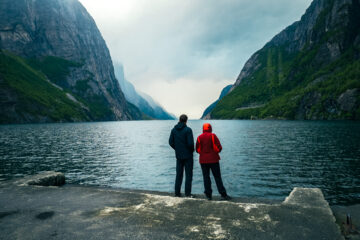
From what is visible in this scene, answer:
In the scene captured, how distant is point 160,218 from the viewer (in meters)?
6.59

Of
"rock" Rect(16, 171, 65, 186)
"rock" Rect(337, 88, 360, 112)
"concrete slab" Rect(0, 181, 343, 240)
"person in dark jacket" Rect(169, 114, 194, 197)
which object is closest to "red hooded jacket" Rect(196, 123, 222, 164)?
"person in dark jacket" Rect(169, 114, 194, 197)

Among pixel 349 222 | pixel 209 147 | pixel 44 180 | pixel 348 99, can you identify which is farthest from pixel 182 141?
pixel 348 99

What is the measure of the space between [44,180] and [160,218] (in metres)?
9.08

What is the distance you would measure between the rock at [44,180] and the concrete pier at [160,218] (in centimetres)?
269

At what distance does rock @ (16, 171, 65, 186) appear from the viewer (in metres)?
11.4

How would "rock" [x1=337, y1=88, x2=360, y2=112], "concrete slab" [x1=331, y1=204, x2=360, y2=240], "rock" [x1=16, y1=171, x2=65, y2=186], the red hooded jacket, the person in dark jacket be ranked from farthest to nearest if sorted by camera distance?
"rock" [x1=337, y1=88, x2=360, y2=112]
"rock" [x1=16, y1=171, x2=65, y2=186]
the person in dark jacket
the red hooded jacket
"concrete slab" [x1=331, y1=204, x2=360, y2=240]

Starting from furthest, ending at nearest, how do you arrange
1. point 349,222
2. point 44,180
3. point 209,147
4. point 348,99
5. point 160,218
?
point 348,99, point 44,180, point 209,147, point 160,218, point 349,222

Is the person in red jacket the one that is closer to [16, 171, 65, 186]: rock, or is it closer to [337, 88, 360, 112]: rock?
[16, 171, 65, 186]: rock

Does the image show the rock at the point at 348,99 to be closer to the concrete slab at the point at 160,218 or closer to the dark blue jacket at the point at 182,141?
the concrete slab at the point at 160,218

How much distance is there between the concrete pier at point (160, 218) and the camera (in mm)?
5625

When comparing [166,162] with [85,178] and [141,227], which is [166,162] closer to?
[85,178]

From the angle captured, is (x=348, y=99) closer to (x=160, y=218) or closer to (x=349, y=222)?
(x=349, y=222)

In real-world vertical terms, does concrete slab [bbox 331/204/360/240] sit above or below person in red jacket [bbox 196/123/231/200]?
below

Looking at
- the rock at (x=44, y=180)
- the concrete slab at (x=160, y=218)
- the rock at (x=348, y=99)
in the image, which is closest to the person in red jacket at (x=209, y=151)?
the concrete slab at (x=160, y=218)
